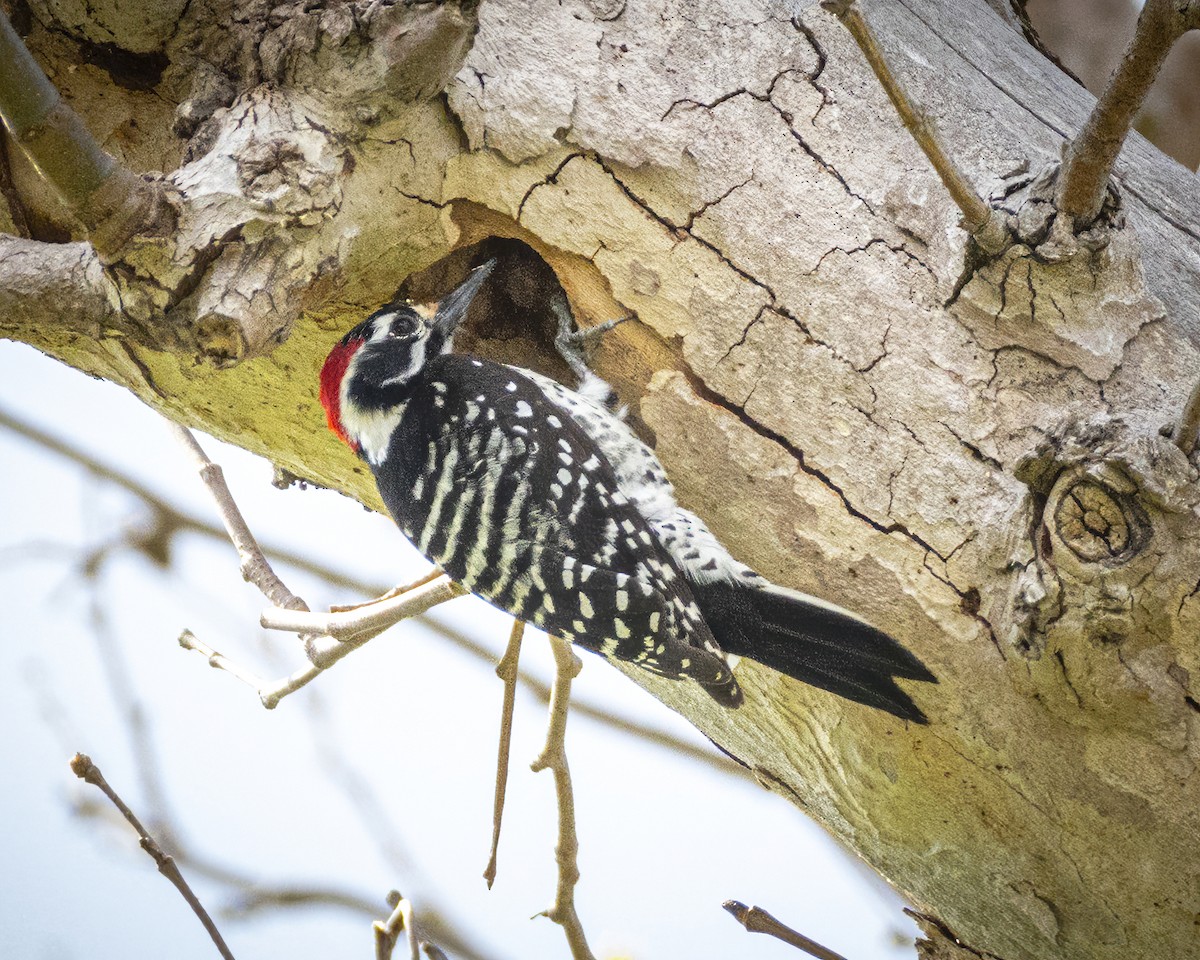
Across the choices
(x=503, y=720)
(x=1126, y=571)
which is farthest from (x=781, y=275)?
(x=503, y=720)

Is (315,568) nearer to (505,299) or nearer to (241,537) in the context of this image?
(241,537)

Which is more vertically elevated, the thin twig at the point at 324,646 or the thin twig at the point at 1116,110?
the thin twig at the point at 1116,110

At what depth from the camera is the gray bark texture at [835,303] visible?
52.7 inches

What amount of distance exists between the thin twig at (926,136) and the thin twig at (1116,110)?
0.31 ft

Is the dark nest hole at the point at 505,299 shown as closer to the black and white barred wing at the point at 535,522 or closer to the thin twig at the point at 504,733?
the black and white barred wing at the point at 535,522

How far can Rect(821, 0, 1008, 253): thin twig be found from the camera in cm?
96

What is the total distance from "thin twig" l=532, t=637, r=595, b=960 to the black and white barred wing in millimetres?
369

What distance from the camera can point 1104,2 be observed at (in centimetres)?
306

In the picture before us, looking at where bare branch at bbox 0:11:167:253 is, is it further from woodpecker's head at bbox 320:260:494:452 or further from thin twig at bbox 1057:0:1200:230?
thin twig at bbox 1057:0:1200:230

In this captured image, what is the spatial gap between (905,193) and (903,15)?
16.7 inches

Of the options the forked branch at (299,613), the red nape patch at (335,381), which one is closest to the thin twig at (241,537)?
the forked branch at (299,613)

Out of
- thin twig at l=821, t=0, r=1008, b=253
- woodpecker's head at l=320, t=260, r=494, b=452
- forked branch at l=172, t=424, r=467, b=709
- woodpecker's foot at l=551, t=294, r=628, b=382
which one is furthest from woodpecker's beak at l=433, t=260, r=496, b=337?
thin twig at l=821, t=0, r=1008, b=253

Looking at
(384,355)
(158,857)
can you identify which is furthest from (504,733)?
(384,355)

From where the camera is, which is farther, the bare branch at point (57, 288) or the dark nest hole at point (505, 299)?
the dark nest hole at point (505, 299)
